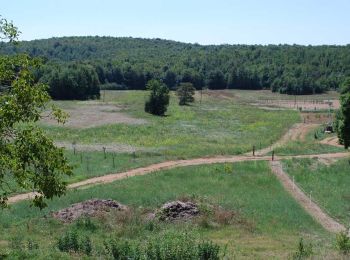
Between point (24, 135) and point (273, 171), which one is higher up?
point (24, 135)

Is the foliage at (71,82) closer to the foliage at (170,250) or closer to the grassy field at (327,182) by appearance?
the grassy field at (327,182)

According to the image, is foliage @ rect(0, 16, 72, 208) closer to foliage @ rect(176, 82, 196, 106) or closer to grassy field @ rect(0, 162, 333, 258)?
grassy field @ rect(0, 162, 333, 258)

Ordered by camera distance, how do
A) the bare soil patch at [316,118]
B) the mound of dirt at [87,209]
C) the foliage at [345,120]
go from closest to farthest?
the mound of dirt at [87,209]
the foliage at [345,120]
the bare soil patch at [316,118]

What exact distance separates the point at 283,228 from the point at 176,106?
307 feet

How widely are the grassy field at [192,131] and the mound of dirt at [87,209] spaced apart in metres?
23.2

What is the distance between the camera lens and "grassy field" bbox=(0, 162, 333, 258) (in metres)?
22.3

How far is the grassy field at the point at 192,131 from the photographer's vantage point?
60.5m

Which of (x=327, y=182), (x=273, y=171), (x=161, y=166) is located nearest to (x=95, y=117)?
(x=161, y=166)

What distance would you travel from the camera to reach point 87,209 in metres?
27.4

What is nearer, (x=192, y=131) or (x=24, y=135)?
(x=24, y=135)

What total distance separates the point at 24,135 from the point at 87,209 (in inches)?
535

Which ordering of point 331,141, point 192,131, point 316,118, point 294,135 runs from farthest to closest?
point 316,118 < point 192,131 < point 294,135 < point 331,141

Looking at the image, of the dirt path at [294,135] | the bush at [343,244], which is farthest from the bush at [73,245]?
the dirt path at [294,135]

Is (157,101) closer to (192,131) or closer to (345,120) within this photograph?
(192,131)
